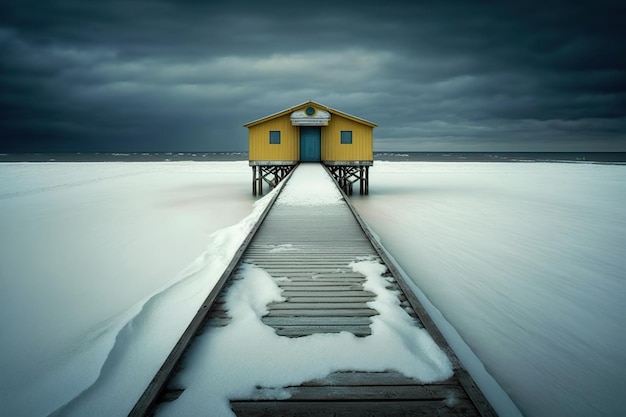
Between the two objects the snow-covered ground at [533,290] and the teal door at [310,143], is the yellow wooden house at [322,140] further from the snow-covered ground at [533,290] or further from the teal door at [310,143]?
the snow-covered ground at [533,290]

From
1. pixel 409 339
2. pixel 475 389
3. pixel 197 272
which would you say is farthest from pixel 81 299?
pixel 475 389

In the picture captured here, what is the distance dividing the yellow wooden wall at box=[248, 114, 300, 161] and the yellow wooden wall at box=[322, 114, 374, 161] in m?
2.05

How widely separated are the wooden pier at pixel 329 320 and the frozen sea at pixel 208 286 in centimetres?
112

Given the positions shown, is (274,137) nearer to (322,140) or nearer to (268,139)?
(268,139)

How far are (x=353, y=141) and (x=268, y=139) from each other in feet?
15.9

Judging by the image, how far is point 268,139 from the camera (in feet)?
67.7

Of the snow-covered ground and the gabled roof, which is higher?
the gabled roof

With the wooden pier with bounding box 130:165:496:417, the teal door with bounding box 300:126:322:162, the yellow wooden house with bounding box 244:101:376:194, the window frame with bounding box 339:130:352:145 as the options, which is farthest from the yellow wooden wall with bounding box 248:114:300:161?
the wooden pier with bounding box 130:165:496:417

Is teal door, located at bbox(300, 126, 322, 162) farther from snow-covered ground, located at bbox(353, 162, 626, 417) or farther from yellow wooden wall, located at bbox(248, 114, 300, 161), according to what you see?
snow-covered ground, located at bbox(353, 162, 626, 417)

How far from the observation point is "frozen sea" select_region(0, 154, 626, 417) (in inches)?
168

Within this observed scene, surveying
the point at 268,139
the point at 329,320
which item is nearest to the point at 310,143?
the point at 268,139

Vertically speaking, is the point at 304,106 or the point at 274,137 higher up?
the point at 304,106

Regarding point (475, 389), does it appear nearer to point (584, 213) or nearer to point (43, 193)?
point (584, 213)

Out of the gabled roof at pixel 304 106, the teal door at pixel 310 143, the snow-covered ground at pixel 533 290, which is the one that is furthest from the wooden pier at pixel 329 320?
the teal door at pixel 310 143
